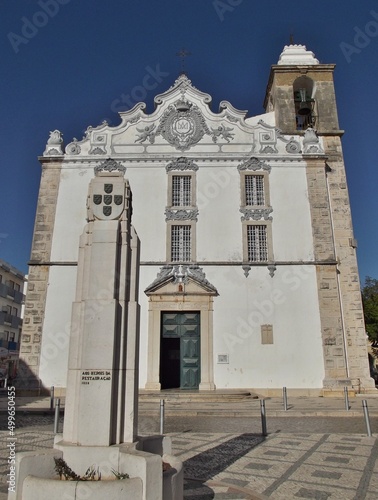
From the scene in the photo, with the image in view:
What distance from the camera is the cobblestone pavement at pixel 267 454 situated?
4852 mm

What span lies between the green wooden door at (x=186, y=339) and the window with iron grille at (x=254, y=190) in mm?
5060

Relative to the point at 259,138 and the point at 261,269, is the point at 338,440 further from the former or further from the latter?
the point at 259,138

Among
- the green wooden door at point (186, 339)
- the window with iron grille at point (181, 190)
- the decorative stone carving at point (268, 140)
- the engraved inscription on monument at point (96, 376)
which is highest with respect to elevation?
the decorative stone carving at point (268, 140)

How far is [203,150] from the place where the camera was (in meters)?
18.0

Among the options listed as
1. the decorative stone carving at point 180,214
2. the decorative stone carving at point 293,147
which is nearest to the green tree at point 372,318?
the decorative stone carving at point 293,147

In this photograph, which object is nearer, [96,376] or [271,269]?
[96,376]

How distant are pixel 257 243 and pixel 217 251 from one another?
161 cm

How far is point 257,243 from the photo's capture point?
16.8 m

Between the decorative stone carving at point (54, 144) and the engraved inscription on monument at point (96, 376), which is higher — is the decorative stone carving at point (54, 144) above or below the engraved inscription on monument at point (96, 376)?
above

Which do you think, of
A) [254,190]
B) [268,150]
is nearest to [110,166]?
[254,190]

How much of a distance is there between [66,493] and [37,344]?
1279cm

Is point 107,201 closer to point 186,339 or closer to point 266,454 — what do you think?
point 266,454

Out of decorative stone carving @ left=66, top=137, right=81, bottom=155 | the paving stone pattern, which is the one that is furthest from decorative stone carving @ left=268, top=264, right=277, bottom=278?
decorative stone carving @ left=66, top=137, right=81, bottom=155

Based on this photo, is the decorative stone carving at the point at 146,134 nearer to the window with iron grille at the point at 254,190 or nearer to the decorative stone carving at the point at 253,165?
the decorative stone carving at the point at 253,165
